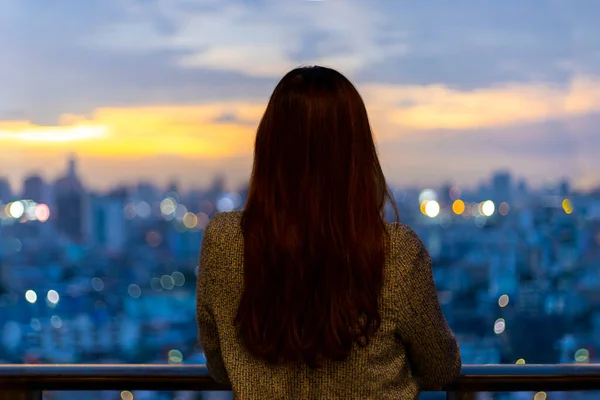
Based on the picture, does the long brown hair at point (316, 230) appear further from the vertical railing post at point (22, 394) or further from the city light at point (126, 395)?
the vertical railing post at point (22, 394)

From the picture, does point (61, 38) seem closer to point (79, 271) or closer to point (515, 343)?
point (79, 271)

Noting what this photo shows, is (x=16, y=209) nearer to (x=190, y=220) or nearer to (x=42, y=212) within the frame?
(x=42, y=212)

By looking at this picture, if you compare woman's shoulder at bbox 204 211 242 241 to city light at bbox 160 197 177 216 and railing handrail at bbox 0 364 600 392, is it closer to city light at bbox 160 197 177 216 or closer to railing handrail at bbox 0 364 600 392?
railing handrail at bbox 0 364 600 392

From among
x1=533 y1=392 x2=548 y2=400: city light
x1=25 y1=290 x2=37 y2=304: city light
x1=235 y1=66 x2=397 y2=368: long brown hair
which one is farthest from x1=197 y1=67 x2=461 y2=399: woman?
x1=25 y1=290 x2=37 y2=304: city light

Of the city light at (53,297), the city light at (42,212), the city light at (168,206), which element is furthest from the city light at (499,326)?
the city light at (42,212)

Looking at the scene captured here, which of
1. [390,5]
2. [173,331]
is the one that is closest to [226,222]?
[173,331]
